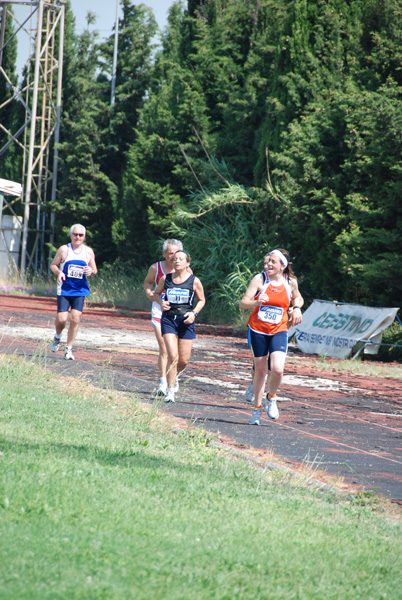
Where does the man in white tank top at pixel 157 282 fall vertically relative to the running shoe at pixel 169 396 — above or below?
above

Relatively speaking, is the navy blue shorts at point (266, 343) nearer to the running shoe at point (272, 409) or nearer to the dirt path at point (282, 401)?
the running shoe at point (272, 409)

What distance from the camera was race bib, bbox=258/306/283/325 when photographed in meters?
8.31

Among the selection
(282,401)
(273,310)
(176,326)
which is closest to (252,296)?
(273,310)

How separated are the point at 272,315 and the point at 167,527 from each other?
14.1 ft

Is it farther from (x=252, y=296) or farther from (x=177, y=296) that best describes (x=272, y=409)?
(x=177, y=296)

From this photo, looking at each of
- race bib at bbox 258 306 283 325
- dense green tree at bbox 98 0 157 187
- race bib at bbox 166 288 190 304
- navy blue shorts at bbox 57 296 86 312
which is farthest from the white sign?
dense green tree at bbox 98 0 157 187

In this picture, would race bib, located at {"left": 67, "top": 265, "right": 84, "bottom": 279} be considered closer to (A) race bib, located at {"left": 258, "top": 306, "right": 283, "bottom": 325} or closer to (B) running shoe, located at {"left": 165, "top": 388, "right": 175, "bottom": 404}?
(B) running shoe, located at {"left": 165, "top": 388, "right": 175, "bottom": 404}

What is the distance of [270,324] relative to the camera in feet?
27.3

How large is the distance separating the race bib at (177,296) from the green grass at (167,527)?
108 inches

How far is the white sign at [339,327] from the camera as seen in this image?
15.8 meters

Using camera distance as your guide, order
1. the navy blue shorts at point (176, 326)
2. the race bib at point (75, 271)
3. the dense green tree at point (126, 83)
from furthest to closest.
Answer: the dense green tree at point (126, 83) < the race bib at point (75, 271) < the navy blue shorts at point (176, 326)

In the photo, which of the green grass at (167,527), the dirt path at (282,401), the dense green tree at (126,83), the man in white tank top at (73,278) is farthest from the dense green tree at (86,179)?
the green grass at (167,527)

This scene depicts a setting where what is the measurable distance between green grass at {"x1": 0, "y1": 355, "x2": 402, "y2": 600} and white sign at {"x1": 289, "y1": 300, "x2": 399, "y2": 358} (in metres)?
9.72

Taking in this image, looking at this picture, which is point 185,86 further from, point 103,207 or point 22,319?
point 22,319
